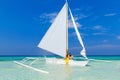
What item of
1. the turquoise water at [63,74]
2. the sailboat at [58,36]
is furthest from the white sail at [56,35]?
the turquoise water at [63,74]

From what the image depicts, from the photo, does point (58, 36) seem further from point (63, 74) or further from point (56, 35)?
point (63, 74)

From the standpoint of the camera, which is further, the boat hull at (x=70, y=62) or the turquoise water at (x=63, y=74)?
the boat hull at (x=70, y=62)

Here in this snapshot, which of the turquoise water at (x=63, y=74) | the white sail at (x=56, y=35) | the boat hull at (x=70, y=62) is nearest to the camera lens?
the turquoise water at (x=63, y=74)

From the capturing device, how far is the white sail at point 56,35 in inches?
1076

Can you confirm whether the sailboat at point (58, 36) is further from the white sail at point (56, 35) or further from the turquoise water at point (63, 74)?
the turquoise water at point (63, 74)

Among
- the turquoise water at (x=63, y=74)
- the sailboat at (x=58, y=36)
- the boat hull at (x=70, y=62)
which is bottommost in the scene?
the turquoise water at (x=63, y=74)

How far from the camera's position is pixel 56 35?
27.4 metres

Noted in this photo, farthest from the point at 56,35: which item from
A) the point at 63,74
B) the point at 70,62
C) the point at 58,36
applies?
the point at 63,74

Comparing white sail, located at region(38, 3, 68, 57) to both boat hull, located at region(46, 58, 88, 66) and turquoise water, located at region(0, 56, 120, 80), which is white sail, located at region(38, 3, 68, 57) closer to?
boat hull, located at region(46, 58, 88, 66)

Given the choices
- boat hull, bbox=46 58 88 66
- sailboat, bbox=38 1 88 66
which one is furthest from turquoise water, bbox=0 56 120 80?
sailboat, bbox=38 1 88 66

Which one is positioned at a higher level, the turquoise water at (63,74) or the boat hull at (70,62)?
the boat hull at (70,62)

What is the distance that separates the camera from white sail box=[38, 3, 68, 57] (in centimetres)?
2733

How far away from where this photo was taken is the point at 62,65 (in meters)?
27.9

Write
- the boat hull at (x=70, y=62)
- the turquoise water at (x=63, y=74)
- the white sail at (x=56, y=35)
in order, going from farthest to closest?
the white sail at (x=56, y=35) → the boat hull at (x=70, y=62) → the turquoise water at (x=63, y=74)
